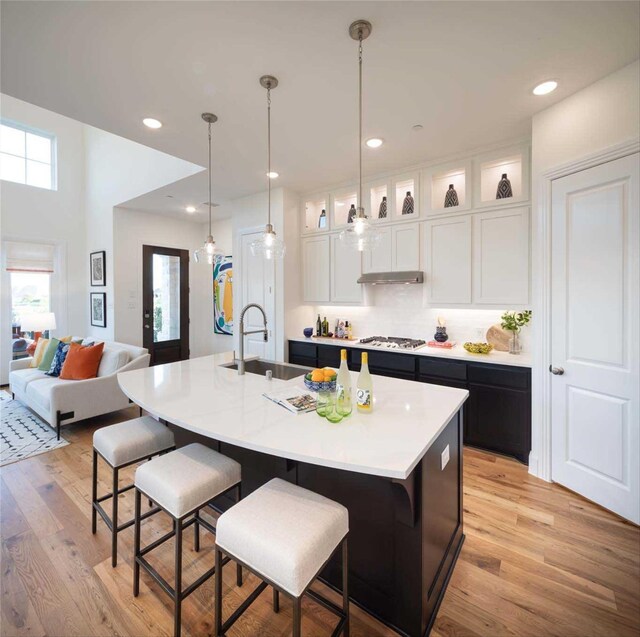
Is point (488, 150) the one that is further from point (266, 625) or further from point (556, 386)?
point (266, 625)

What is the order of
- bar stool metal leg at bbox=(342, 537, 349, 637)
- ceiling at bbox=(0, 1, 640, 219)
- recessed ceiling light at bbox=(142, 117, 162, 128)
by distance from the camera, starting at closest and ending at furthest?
bar stool metal leg at bbox=(342, 537, 349, 637) < ceiling at bbox=(0, 1, 640, 219) < recessed ceiling light at bbox=(142, 117, 162, 128)

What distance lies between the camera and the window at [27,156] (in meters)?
5.39

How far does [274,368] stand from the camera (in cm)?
266

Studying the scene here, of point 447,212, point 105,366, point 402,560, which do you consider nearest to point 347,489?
point 402,560

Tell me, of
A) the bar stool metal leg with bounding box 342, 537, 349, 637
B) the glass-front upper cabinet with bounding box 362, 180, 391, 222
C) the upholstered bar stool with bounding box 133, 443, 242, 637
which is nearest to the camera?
the bar stool metal leg with bounding box 342, 537, 349, 637

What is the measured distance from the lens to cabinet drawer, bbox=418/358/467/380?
3105 mm

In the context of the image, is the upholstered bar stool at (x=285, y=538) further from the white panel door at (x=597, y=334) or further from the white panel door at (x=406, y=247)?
the white panel door at (x=406, y=247)

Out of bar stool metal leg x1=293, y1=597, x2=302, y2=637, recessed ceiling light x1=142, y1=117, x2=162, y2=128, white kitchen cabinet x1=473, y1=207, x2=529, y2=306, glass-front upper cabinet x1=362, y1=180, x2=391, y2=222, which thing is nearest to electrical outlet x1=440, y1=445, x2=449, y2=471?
bar stool metal leg x1=293, y1=597, x2=302, y2=637

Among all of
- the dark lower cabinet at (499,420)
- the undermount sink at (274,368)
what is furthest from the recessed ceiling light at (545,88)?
the undermount sink at (274,368)

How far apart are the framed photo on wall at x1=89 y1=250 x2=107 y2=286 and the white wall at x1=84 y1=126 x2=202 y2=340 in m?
0.12

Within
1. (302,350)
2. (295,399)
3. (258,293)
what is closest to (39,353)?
(258,293)

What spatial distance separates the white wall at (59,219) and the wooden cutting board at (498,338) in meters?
6.57

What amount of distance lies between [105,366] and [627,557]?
15.8 feet

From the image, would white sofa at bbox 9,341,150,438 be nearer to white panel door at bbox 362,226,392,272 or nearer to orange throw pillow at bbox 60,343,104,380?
orange throw pillow at bbox 60,343,104,380
